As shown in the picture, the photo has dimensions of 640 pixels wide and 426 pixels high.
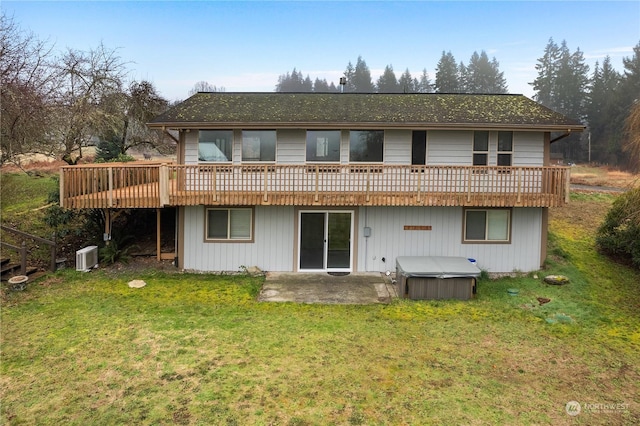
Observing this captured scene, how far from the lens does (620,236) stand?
1412 centimetres

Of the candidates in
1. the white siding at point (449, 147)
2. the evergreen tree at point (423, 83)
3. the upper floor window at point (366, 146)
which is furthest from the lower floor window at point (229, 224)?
the evergreen tree at point (423, 83)

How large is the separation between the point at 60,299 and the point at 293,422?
810cm

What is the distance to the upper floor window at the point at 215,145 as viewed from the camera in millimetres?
13188

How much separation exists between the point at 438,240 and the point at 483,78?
239 ft

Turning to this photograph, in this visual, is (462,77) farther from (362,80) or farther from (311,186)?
(311,186)

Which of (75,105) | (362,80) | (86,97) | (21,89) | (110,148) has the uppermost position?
(362,80)

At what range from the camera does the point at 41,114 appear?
58.4 feet

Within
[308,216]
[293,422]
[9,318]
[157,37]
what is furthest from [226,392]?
[157,37]

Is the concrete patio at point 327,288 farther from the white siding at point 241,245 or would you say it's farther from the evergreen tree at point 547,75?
the evergreen tree at point 547,75

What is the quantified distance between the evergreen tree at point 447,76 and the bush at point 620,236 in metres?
62.0

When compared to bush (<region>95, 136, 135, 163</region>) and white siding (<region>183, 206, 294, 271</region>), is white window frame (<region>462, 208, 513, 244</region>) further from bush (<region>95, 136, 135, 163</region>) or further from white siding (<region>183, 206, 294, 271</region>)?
bush (<region>95, 136, 135, 163</region>)

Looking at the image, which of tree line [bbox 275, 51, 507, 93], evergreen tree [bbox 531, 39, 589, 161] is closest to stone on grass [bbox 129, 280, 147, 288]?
tree line [bbox 275, 51, 507, 93]

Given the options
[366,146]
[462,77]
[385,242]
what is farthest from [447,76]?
[385,242]

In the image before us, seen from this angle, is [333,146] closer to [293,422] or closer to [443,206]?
[443,206]
